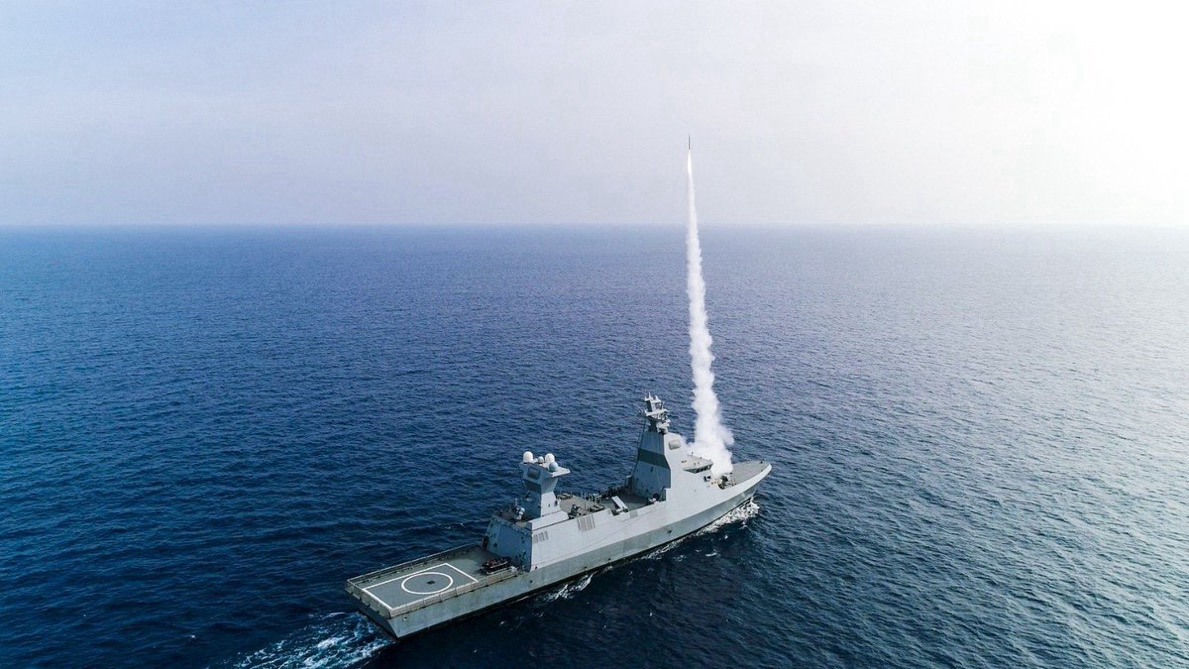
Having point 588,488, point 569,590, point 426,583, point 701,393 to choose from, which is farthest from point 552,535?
point 701,393

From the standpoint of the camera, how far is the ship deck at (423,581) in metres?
45.1

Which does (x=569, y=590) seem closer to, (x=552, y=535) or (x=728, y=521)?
(x=552, y=535)

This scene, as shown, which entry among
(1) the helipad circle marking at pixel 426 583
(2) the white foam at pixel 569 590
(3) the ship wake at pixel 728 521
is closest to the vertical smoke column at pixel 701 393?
(3) the ship wake at pixel 728 521

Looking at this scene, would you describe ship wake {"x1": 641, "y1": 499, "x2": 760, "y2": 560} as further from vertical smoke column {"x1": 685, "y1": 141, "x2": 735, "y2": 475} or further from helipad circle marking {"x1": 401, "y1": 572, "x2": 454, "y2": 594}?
helipad circle marking {"x1": 401, "y1": 572, "x2": 454, "y2": 594}

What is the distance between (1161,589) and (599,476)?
46.0m

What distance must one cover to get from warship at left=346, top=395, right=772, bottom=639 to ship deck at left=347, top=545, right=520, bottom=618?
0.23 feet

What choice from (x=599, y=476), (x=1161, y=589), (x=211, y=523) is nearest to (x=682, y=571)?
(x=599, y=476)

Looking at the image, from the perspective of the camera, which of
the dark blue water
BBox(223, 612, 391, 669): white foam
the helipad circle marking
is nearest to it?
BBox(223, 612, 391, 669): white foam

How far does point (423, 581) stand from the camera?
1895 inches

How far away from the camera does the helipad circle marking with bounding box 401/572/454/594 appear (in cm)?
4691

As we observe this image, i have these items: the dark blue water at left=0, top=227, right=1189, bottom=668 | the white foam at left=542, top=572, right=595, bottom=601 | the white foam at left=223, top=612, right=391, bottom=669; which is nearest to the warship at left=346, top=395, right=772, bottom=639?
the white foam at left=542, top=572, right=595, bottom=601

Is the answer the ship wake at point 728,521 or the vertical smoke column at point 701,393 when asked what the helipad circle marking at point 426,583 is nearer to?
the ship wake at point 728,521

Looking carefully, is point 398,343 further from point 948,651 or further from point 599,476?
point 948,651

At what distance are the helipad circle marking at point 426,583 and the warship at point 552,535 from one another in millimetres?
71
